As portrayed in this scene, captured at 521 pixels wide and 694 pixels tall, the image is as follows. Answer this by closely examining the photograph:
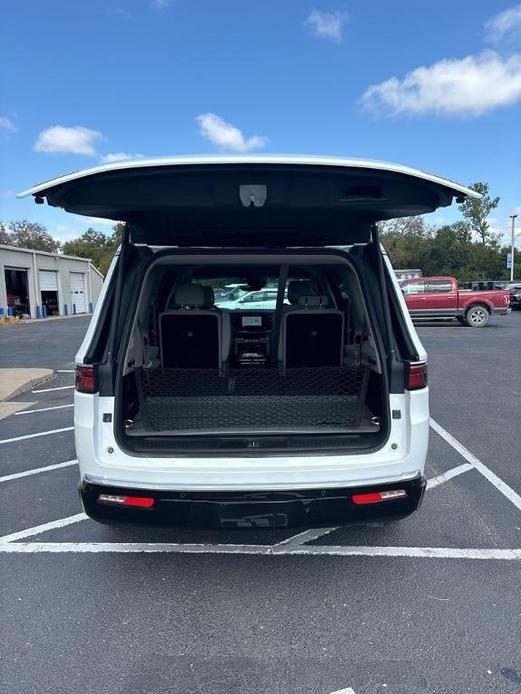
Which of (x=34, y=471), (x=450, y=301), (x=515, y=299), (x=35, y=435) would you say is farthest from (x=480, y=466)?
(x=515, y=299)

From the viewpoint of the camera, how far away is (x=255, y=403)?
3.16 meters

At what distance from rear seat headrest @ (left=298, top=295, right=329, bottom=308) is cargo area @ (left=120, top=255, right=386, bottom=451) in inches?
0.5

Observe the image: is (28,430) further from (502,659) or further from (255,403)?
(502,659)

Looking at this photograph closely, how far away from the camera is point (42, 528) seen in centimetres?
330

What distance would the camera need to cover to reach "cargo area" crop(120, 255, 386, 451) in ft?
8.93

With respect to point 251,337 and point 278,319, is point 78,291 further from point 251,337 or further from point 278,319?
point 278,319

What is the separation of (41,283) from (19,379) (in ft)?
75.6

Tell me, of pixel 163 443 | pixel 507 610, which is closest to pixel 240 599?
pixel 163 443

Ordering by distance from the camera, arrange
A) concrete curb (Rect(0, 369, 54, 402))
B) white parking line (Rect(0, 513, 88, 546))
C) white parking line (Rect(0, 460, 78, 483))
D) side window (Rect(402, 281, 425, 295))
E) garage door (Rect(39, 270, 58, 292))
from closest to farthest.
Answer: white parking line (Rect(0, 513, 88, 546)), white parking line (Rect(0, 460, 78, 483)), concrete curb (Rect(0, 369, 54, 402)), side window (Rect(402, 281, 425, 295)), garage door (Rect(39, 270, 58, 292))

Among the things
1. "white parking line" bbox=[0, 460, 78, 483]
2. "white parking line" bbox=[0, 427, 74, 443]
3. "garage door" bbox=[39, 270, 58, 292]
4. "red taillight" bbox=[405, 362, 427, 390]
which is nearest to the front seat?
"white parking line" bbox=[0, 460, 78, 483]

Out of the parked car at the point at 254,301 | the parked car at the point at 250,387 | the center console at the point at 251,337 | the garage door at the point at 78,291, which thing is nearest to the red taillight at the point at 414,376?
the parked car at the point at 250,387

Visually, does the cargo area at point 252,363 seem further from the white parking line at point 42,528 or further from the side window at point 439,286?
the side window at point 439,286

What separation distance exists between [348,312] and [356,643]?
2.48 metres

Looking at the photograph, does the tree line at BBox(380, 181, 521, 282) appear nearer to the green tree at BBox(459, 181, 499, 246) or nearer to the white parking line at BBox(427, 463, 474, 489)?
the green tree at BBox(459, 181, 499, 246)
